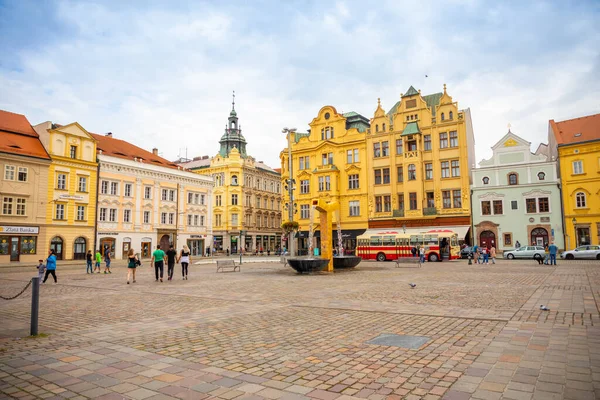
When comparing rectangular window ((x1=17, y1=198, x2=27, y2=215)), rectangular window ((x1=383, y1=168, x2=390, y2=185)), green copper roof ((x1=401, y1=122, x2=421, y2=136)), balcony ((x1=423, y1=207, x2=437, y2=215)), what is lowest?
balcony ((x1=423, y1=207, x2=437, y2=215))

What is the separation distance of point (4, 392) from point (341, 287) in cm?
1217

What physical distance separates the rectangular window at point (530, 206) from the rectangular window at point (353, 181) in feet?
63.3

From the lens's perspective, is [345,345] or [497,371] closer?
[497,371]

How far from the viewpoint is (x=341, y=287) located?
1576cm

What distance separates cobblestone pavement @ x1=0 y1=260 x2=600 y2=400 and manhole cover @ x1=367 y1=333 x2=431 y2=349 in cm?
17

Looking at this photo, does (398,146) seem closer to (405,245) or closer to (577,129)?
(405,245)

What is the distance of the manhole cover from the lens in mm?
6738

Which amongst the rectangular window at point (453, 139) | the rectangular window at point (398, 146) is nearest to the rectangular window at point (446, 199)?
the rectangular window at point (453, 139)

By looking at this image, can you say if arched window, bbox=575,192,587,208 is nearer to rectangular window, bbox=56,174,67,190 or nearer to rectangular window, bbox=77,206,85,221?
rectangular window, bbox=77,206,85,221

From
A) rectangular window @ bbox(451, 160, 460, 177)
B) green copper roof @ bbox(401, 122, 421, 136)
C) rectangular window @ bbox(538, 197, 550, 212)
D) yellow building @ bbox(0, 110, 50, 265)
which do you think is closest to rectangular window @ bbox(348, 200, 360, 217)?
green copper roof @ bbox(401, 122, 421, 136)

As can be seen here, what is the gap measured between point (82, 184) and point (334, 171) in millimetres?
29773

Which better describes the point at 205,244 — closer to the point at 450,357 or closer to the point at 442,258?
the point at 442,258

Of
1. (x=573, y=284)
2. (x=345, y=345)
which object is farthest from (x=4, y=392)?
(x=573, y=284)

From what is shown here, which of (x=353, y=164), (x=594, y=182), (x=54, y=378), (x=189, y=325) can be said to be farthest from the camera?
(x=353, y=164)
